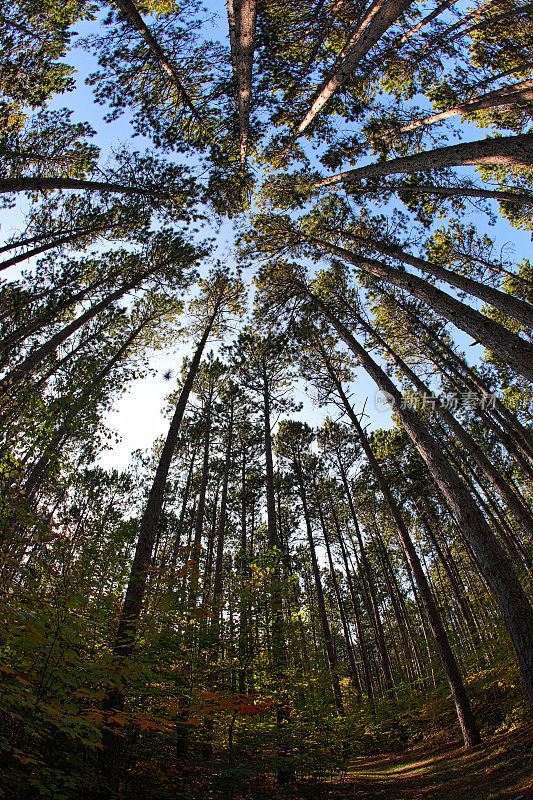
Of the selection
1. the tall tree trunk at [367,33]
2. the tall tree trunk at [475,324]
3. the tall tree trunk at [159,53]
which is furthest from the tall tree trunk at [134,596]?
the tall tree trunk at [367,33]

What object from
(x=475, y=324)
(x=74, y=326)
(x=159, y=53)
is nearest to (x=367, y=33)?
(x=159, y=53)

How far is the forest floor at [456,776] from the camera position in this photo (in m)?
4.34

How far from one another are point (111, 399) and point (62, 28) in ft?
35.9

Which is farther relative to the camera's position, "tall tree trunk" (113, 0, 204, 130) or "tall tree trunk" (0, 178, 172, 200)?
"tall tree trunk" (0, 178, 172, 200)

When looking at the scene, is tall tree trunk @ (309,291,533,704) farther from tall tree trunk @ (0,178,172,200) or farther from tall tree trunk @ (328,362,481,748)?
tall tree trunk @ (0,178,172,200)

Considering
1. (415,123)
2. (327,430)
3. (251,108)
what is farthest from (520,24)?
(327,430)

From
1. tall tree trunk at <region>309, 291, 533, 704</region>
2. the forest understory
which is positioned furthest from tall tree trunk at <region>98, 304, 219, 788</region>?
tall tree trunk at <region>309, 291, 533, 704</region>

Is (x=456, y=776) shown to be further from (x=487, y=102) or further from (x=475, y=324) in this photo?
(x=487, y=102)

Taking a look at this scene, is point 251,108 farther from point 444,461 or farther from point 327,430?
point 327,430

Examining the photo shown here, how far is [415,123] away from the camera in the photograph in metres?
9.16

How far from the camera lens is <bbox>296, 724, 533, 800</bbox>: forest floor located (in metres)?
4.34

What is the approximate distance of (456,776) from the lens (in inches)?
219

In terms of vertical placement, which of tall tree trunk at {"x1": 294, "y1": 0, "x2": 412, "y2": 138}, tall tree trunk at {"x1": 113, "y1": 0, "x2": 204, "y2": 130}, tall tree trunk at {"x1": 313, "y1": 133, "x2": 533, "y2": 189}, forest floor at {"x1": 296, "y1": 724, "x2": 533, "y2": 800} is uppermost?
tall tree trunk at {"x1": 113, "y1": 0, "x2": 204, "y2": 130}

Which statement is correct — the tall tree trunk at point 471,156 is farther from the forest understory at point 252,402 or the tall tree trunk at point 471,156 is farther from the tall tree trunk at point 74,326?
the tall tree trunk at point 74,326
